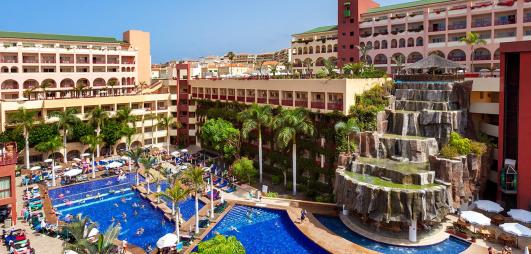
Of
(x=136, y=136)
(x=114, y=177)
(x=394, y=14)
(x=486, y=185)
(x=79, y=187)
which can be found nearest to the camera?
(x=486, y=185)

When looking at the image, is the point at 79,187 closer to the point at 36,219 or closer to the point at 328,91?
the point at 36,219

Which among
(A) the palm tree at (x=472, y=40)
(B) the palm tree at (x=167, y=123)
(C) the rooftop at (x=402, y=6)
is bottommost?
(B) the palm tree at (x=167, y=123)

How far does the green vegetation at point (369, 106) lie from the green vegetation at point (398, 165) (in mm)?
4116

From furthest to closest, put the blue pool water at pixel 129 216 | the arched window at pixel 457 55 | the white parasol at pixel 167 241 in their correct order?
1. the arched window at pixel 457 55
2. the blue pool water at pixel 129 216
3. the white parasol at pixel 167 241

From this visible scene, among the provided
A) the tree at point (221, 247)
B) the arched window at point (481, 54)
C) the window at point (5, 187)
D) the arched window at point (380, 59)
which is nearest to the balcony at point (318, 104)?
the tree at point (221, 247)

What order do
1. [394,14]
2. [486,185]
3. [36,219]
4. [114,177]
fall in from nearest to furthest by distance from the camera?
[36,219] < [486,185] < [114,177] < [394,14]

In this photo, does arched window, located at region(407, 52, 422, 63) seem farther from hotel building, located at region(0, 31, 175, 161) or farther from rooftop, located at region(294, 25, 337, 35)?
hotel building, located at region(0, 31, 175, 161)

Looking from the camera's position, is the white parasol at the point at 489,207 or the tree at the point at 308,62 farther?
the tree at the point at 308,62

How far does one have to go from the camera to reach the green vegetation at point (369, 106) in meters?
40.6

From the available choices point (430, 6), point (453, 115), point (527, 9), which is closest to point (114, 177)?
point (453, 115)

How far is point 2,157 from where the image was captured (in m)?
35.5

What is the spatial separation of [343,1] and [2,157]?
58661 millimetres

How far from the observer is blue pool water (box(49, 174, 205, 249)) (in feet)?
114

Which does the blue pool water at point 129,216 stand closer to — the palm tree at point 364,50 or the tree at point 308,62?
the palm tree at point 364,50
